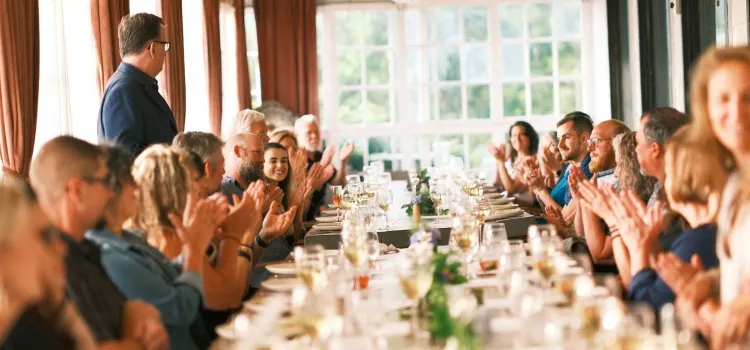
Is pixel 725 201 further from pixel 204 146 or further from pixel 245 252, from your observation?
pixel 204 146

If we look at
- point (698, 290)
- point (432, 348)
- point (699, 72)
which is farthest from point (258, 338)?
point (699, 72)

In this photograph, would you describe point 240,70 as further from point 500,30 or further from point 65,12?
point 65,12

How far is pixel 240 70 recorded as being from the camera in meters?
11.4

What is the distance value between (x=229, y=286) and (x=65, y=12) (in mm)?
3552

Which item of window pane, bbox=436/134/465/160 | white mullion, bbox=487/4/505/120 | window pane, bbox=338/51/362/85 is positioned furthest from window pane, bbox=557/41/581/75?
window pane, bbox=338/51/362/85

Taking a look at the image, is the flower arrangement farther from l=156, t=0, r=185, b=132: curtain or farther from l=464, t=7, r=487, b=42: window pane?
l=464, t=7, r=487, b=42: window pane

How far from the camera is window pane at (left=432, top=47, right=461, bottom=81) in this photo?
1203cm

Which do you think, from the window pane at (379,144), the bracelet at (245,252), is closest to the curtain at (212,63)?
the window pane at (379,144)

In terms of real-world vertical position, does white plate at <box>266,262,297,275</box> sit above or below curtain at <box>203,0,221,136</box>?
below

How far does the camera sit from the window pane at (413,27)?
1198 centimetres

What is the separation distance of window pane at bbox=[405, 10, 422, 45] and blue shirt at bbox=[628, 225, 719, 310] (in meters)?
9.06

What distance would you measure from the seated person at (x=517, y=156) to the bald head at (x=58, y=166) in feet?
19.5

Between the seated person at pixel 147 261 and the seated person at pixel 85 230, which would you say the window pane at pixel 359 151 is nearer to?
the seated person at pixel 147 261

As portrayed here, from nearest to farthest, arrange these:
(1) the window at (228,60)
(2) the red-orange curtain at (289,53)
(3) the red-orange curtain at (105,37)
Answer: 1. (3) the red-orange curtain at (105,37)
2. (1) the window at (228,60)
3. (2) the red-orange curtain at (289,53)
